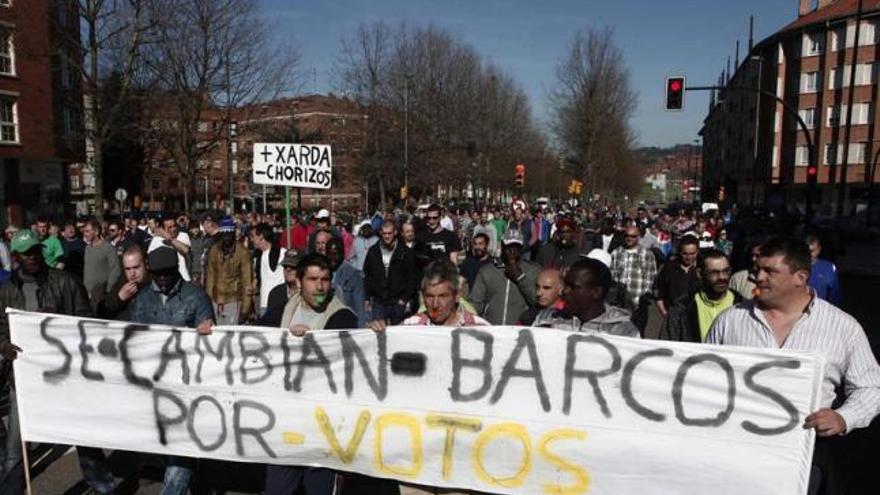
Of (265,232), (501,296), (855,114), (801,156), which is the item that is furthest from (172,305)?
(801,156)

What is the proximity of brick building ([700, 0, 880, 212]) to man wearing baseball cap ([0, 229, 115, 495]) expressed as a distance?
141ft

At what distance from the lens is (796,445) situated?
9.66 ft

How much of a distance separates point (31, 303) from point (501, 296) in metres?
3.49

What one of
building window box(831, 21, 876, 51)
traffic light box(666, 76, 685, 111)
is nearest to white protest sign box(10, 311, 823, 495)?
traffic light box(666, 76, 685, 111)

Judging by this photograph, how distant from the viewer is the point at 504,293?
5715 mm

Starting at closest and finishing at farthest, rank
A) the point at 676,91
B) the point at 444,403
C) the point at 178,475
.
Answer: the point at 444,403, the point at 178,475, the point at 676,91

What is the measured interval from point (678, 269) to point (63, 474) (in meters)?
5.51

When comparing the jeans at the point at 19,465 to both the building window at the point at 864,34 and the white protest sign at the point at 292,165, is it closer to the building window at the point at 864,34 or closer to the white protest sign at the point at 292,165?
the white protest sign at the point at 292,165

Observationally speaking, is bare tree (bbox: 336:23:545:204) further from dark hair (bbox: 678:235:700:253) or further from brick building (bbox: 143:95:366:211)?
dark hair (bbox: 678:235:700:253)

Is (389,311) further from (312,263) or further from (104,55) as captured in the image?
(104,55)

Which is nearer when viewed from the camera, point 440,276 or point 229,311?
point 440,276

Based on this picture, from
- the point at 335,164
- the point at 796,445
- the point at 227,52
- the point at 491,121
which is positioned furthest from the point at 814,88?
the point at 796,445

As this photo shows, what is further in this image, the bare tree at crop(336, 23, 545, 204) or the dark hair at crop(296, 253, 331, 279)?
the bare tree at crop(336, 23, 545, 204)

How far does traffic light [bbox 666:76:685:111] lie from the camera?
17.5 m
